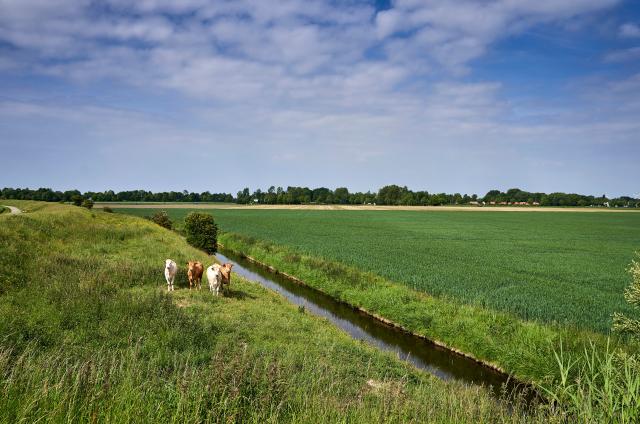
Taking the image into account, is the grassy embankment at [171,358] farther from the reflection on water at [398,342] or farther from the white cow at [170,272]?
the reflection on water at [398,342]

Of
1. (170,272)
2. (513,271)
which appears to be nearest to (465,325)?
(170,272)

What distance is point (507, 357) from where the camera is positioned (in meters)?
13.3

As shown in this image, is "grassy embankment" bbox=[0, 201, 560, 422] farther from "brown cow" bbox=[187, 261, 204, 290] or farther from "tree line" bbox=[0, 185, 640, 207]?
"tree line" bbox=[0, 185, 640, 207]

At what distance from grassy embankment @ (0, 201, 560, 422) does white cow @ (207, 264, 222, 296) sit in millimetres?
528

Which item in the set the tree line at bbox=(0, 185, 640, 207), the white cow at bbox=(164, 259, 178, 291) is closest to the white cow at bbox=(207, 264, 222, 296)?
the white cow at bbox=(164, 259, 178, 291)

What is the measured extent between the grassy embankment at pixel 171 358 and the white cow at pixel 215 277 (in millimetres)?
528

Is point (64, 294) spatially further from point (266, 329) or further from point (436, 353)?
point (436, 353)

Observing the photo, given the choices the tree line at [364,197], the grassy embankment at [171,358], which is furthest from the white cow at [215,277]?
the tree line at [364,197]

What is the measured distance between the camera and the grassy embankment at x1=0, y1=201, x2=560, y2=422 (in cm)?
485

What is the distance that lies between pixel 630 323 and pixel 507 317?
7.63 meters

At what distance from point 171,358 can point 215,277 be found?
6.44 m

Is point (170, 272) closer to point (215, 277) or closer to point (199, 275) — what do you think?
point (199, 275)

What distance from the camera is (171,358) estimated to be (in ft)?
30.2

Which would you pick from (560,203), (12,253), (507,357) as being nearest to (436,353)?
(507,357)
